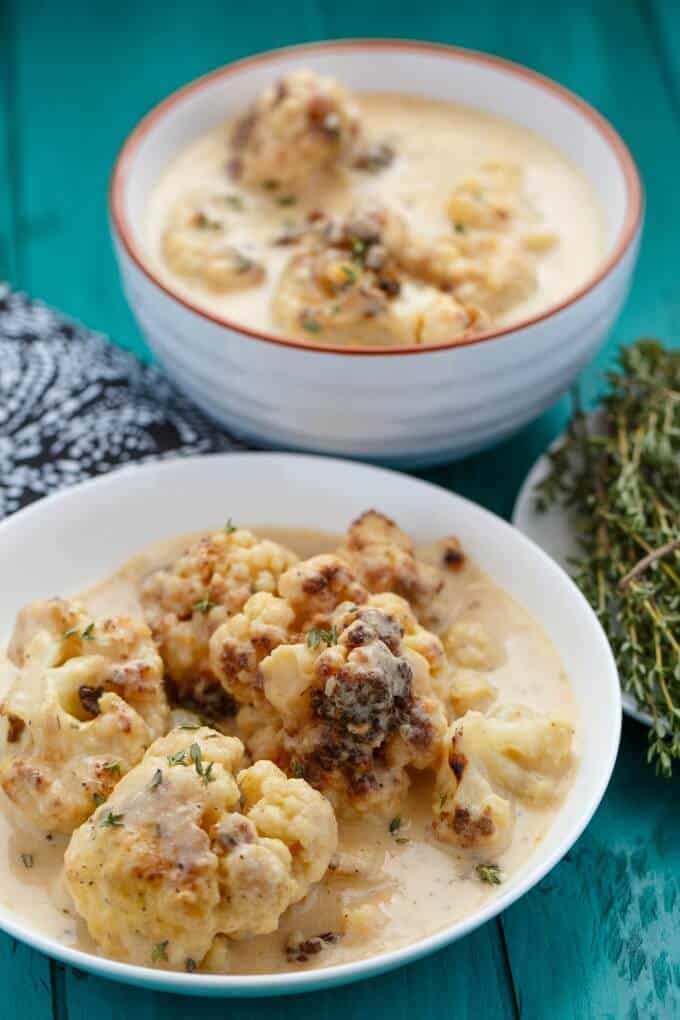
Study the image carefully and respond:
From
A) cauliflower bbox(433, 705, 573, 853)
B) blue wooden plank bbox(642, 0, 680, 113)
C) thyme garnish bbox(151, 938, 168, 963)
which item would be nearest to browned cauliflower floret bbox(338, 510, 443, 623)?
cauliflower bbox(433, 705, 573, 853)

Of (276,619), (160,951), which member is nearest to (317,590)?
(276,619)

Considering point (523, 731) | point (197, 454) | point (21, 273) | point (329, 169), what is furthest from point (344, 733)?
point (21, 273)

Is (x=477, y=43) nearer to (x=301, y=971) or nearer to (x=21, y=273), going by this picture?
(x=21, y=273)

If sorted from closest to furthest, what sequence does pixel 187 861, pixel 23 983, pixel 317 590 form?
pixel 187 861 → pixel 23 983 → pixel 317 590

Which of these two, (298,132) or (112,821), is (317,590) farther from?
(298,132)

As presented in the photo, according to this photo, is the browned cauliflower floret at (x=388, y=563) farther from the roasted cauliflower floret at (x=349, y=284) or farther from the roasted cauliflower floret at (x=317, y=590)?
the roasted cauliflower floret at (x=349, y=284)

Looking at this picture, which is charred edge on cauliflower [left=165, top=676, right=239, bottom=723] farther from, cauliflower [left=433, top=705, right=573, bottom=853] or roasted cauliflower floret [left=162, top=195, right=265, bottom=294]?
roasted cauliflower floret [left=162, top=195, right=265, bottom=294]
